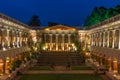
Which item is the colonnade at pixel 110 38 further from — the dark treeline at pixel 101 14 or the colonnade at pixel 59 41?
the dark treeline at pixel 101 14

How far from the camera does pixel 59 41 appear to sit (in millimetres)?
95125

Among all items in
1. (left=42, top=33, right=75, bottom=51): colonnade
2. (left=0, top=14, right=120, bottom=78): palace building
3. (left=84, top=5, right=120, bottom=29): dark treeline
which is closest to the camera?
(left=0, top=14, right=120, bottom=78): palace building

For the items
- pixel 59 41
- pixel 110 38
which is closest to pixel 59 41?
pixel 59 41

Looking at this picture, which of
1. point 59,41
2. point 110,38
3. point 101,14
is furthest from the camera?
point 101,14

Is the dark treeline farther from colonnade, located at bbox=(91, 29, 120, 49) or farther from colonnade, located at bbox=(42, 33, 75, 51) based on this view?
colonnade, located at bbox=(91, 29, 120, 49)

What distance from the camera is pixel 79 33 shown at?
9412cm

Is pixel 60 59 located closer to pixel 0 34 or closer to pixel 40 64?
pixel 40 64

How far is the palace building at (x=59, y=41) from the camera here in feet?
155

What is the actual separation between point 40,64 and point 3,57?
79.9 feet

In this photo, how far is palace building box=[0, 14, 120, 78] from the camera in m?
47.2

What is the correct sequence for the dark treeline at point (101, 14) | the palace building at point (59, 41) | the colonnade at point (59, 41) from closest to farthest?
the palace building at point (59, 41) < the colonnade at point (59, 41) < the dark treeline at point (101, 14)

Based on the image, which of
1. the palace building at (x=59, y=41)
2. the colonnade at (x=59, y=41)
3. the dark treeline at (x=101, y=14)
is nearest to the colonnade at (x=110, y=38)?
the palace building at (x=59, y=41)

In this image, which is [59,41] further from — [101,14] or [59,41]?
[101,14]

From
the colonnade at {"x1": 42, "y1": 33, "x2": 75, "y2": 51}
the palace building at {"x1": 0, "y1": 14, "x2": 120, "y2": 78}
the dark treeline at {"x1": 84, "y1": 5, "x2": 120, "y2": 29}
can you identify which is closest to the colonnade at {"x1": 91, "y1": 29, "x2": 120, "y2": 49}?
the palace building at {"x1": 0, "y1": 14, "x2": 120, "y2": 78}
